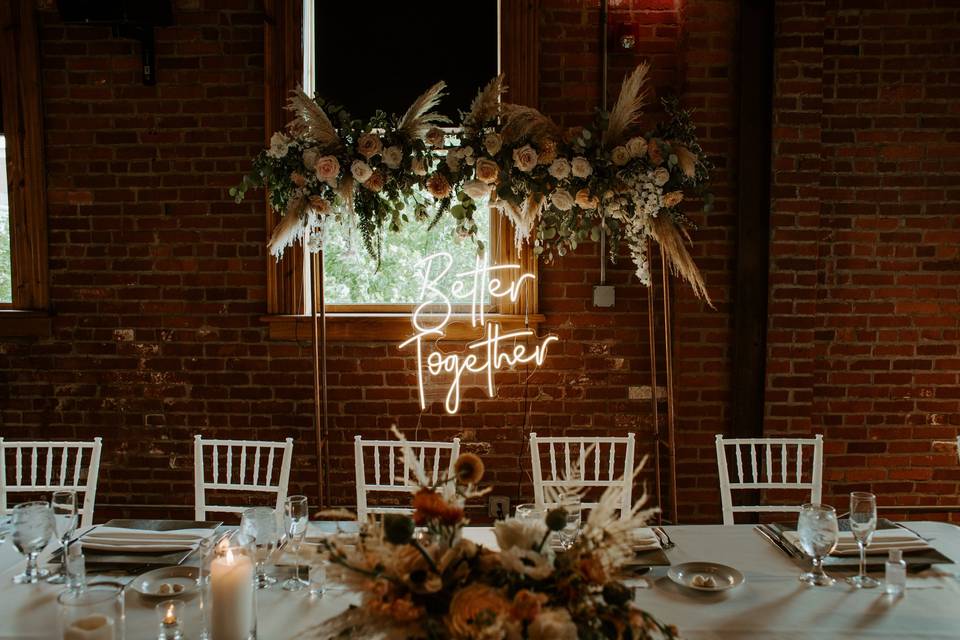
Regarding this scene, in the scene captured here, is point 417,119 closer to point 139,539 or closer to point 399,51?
point 399,51

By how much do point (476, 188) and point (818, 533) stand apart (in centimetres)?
178

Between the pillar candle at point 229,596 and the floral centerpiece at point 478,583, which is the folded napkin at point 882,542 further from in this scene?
the pillar candle at point 229,596

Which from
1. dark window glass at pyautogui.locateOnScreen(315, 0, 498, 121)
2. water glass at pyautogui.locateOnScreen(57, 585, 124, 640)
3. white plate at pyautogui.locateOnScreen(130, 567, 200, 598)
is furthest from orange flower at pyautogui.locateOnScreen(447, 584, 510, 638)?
dark window glass at pyautogui.locateOnScreen(315, 0, 498, 121)

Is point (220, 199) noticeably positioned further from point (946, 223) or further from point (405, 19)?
point (946, 223)

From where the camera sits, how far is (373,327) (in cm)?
357

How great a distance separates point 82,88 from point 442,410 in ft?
7.79

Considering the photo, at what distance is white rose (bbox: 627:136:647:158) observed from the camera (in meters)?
2.88

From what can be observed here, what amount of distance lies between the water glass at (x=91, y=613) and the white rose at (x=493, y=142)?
2.06 m

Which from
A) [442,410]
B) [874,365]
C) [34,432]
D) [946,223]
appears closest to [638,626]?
→ [442,410]

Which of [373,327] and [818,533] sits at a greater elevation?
[373,327]

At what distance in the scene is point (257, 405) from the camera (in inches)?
144

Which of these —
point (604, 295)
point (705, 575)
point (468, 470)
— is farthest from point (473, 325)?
point (468, 470)

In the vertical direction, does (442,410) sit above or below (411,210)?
below

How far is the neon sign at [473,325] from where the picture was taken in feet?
11.4
